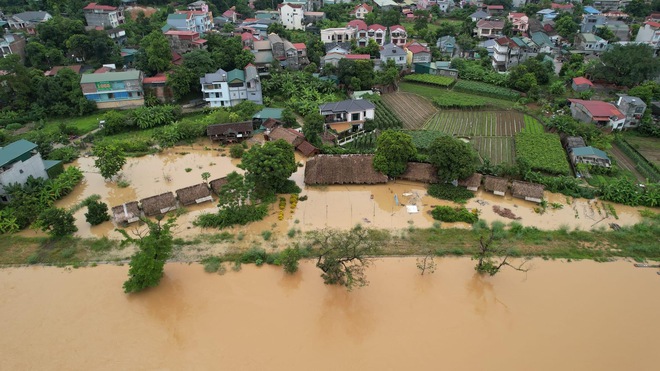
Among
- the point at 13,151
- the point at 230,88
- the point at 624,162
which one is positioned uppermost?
the point at 230,88

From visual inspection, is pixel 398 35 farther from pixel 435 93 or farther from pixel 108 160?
pixel 108 160

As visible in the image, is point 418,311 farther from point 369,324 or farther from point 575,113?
point 575,113

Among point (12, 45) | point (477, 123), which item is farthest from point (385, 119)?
point (12, 45)

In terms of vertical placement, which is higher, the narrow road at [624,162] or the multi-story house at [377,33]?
the multi-story house at [377,33]

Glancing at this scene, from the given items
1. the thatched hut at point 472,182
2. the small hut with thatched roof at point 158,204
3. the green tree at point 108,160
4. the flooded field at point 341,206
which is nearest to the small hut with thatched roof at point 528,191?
the flooded field at point 341,206

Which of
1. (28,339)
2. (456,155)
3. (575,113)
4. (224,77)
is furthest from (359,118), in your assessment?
(28,339)

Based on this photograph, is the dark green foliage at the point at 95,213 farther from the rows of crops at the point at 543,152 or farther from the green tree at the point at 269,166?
the rows of crops at the point at 543,152
